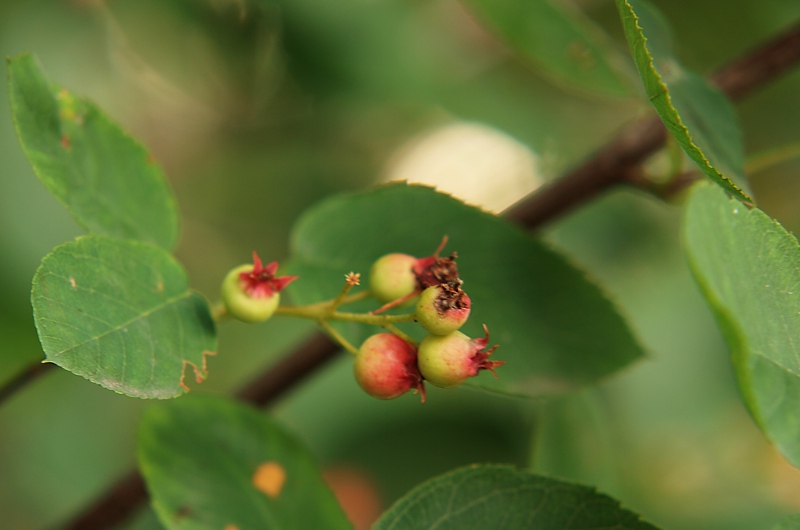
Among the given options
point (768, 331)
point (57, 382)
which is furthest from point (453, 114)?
point (768, 331)

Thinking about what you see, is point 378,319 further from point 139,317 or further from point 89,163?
point 89,163

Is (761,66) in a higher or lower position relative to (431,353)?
higher

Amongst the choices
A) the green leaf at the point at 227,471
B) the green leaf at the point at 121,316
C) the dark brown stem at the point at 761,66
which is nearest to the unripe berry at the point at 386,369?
A: the green leaf at the point at 121,316

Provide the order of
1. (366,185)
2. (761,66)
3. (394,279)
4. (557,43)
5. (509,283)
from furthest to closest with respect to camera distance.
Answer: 1. (366,185)
2. (557,43)
3. (761,66)
4. (509,283)
5. (394,279)

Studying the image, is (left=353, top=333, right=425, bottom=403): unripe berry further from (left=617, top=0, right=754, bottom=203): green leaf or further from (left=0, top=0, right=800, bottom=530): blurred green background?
(left=0, top=0, right=800, bottom=530): blurred green background

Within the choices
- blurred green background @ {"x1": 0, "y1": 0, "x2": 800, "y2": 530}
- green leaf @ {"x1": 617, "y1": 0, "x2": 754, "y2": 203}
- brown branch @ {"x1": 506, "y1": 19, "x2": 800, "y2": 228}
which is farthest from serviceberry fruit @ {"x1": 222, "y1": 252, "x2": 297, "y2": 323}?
blurred green background @ {"x1": 0, "y1": 0, "x2": 800, "y2": 530}

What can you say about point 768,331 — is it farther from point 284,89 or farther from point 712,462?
point 284,89

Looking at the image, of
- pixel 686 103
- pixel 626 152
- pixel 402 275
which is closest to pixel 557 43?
pixel 626 152

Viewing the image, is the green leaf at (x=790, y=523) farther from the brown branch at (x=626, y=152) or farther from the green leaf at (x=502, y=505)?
the brown branch at (x=626, y=152)
